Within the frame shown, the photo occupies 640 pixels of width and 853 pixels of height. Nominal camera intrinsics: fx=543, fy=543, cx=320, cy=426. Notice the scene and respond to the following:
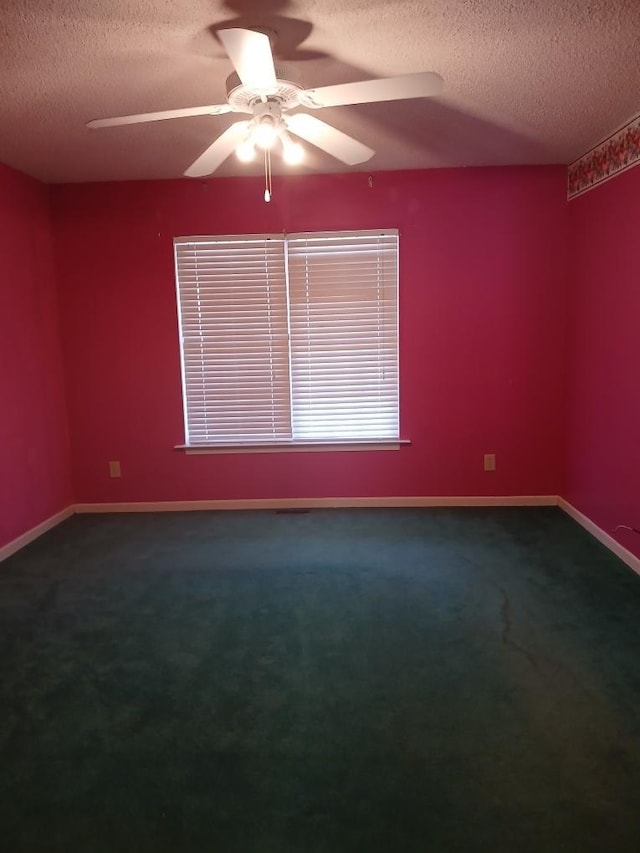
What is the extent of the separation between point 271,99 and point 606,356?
2464 millimetres

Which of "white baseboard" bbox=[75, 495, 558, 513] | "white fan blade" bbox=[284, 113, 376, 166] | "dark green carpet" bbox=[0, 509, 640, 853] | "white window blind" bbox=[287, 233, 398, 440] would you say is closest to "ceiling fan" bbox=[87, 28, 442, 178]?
"white fan blade" bbox=[284, 113, 376, 166]

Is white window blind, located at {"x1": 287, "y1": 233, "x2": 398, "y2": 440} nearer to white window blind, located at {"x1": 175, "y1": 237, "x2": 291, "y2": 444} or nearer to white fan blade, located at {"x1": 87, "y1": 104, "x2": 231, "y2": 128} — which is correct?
white window blind, located at {"x1": 175, "y1": 237, "x2": 291, "y2": 444}

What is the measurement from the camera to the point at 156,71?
231 cm

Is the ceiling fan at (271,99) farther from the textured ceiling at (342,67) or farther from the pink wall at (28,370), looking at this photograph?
the pink wall at (28,370)

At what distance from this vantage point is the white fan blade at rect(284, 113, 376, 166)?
215 cm

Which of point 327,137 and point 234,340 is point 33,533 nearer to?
point 234,340

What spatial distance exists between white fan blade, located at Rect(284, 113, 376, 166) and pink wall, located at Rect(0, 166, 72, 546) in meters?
2.26

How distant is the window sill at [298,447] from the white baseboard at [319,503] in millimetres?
387

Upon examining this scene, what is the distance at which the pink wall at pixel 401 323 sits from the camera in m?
3.87

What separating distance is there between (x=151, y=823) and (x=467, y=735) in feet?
3.30

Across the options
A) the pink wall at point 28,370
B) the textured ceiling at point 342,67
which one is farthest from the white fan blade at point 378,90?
the pink wall at point 28,370

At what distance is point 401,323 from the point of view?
13.0 ft

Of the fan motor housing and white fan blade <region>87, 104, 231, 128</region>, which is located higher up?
the fan motor housing

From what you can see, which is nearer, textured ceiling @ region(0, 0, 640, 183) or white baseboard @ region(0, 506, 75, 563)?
textured ceiling @ region(0, 0, 640, 183)
